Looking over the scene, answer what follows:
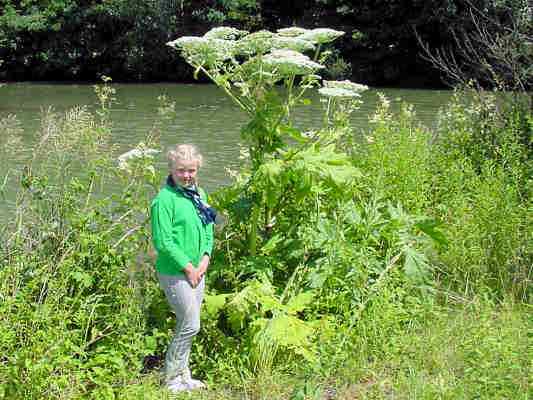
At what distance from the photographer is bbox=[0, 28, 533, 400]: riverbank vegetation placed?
15.4ft

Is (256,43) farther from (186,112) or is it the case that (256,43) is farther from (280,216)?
(186,112)

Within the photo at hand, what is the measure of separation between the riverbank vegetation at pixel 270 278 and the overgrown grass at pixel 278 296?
0.05 feet

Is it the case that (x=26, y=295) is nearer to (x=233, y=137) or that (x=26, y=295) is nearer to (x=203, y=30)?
(x=233, y=137)

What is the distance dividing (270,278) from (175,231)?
0.91 m

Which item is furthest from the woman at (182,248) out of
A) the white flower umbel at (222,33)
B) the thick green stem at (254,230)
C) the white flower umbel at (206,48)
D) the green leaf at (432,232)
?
the green leaf at (432,232)

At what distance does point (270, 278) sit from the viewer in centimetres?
551

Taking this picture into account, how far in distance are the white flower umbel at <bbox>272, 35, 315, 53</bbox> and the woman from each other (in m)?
1.16

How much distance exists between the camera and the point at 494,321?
554 cm

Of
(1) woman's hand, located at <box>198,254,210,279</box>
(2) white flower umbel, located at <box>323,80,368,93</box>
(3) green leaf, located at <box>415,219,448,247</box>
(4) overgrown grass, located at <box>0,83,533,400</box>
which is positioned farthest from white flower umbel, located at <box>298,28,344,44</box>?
(1) woman's hand, located at <box>198,254,210,279</box>

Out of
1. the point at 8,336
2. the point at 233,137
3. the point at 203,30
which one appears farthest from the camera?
the point at 203,30

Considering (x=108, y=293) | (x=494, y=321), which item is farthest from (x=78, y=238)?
(x=494, y=321)

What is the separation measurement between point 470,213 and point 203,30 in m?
37.5

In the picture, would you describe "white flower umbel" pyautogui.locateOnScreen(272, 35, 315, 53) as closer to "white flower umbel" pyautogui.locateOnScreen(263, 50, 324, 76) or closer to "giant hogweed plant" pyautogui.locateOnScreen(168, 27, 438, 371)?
"giant hogweed plant" pyautogui.locateOnScreen(168, 27, 438, 371)

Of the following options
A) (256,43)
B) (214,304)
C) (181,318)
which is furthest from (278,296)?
(256,43)
